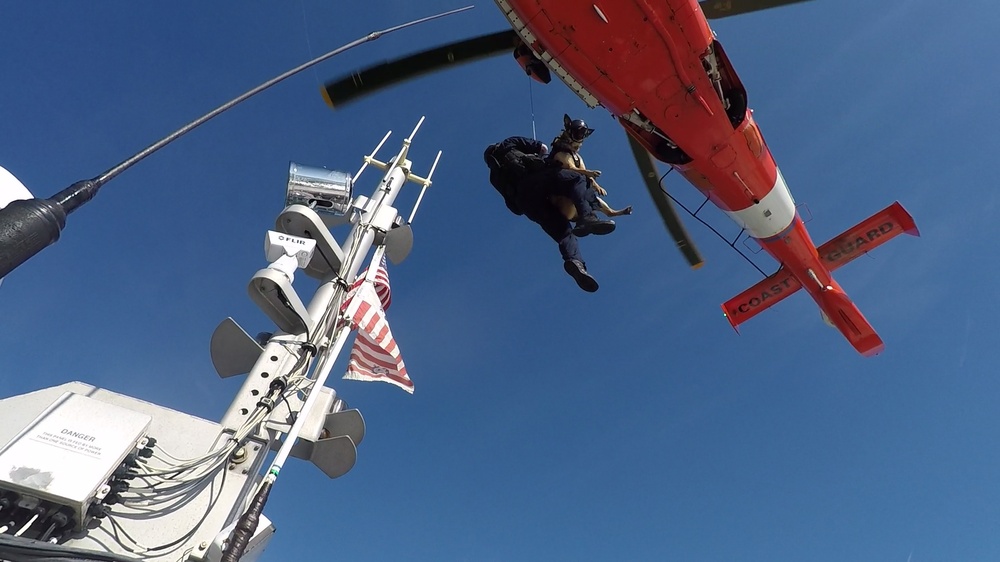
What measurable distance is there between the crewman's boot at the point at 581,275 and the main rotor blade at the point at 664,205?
123 inches

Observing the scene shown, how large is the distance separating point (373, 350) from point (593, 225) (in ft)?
11.8

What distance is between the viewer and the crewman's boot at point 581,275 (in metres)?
7.59

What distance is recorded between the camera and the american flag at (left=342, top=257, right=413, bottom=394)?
538 cm

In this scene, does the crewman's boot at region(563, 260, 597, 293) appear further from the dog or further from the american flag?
the american flag

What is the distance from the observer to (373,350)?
5.55 meters

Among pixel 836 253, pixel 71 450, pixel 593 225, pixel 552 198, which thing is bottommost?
pixel 71 450

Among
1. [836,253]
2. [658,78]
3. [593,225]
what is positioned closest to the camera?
[593,225]

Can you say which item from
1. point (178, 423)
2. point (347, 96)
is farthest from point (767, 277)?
point (178, 423)

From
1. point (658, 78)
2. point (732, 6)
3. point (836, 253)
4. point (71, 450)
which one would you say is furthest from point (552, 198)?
point (836, 253)

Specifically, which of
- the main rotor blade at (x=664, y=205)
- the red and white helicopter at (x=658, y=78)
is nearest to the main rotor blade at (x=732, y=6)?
the red and white helicopter at (x=658, y=78)

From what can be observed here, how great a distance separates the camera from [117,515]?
10.6 feet

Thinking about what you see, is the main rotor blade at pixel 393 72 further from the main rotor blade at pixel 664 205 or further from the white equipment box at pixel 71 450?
the white equipment box at pixel 71 450

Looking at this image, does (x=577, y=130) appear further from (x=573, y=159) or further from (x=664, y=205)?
(x=664, y=205)

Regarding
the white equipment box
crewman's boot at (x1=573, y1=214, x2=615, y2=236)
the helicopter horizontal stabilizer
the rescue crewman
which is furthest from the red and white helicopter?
the white equipment box
